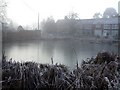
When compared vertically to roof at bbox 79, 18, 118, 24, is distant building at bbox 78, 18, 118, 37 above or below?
below

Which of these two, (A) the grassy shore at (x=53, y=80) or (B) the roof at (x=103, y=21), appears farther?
(B) the roof at (x=103, y=21)

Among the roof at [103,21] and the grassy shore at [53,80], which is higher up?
the roof at [103,21]

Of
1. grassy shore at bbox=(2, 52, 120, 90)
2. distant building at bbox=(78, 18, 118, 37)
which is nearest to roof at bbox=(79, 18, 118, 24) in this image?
distant building at bbox=(78, 18, 118, 37)

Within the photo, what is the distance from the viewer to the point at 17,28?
2961 mm

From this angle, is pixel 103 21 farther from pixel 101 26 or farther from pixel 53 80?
pixel 53 80

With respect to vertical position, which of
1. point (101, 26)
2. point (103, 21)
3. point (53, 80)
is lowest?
point (53, 80)

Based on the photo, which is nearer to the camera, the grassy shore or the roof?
the grassy shore

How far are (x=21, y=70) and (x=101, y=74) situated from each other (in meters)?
0.45

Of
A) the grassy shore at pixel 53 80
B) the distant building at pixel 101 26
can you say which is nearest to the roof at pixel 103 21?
the distant building at pixel 101 26

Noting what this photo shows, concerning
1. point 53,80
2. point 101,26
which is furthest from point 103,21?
point 53,80

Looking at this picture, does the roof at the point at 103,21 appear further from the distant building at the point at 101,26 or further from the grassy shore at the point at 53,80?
the grassy shore at the point at 53,80

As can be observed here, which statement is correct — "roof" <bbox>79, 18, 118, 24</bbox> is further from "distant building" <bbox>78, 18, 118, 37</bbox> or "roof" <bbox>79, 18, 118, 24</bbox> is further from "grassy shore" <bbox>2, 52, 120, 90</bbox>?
"grassy shore" <bbox>2, 52, 120, 90</bbox>

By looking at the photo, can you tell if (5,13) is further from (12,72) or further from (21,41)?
(12,72)

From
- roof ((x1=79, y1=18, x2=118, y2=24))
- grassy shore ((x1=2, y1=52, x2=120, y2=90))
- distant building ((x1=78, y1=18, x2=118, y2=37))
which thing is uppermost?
roof ((x1=79, y1=18, x2=118, y2=24))
